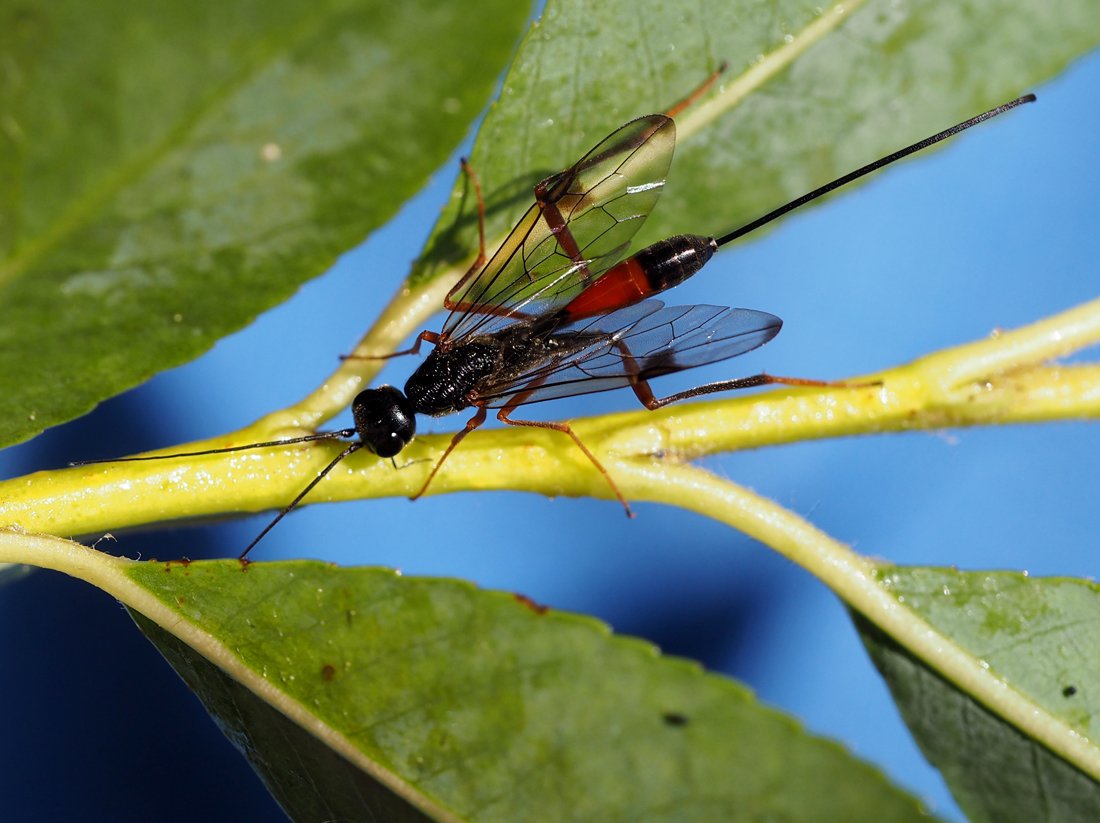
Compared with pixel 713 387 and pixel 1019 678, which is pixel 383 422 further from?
pixel 1019 678

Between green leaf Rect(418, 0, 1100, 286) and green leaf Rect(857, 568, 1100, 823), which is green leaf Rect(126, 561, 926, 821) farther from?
green leaf Rect(418, 0, 1100, 286)

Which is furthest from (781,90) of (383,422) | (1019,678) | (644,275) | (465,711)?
(465,711)

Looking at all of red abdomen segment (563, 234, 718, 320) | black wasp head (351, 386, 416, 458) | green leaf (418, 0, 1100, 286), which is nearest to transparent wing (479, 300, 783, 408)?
red abdomen segment (563, 234, 718, 320)

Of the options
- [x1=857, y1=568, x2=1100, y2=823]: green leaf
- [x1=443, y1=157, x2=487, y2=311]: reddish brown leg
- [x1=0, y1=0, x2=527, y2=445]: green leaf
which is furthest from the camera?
[x1=443, y1=157, x2=487, y2=311]: reddish brown leg

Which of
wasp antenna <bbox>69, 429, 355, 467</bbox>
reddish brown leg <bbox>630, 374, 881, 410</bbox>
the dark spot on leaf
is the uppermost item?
reddish brown leg <bbox>630, 374, 881, 410</bbox>

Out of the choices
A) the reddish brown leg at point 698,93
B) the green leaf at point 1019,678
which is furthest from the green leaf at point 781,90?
the green leaf at point 1019,678

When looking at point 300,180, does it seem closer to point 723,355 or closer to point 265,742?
point 265,742

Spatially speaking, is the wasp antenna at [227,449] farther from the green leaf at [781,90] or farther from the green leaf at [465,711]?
the green leaf at [781,90]
